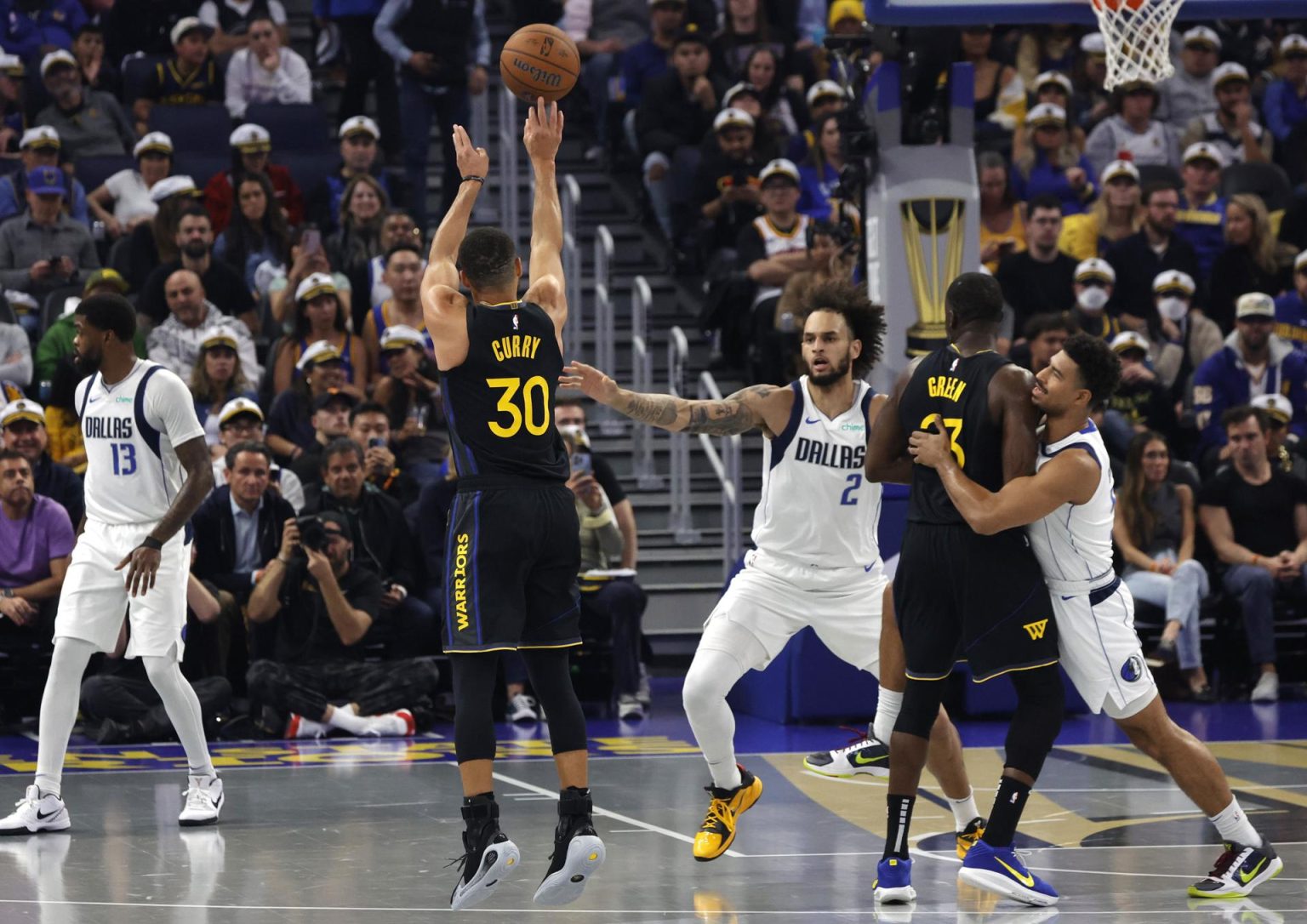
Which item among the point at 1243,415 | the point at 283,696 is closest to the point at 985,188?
the point at 1243,415

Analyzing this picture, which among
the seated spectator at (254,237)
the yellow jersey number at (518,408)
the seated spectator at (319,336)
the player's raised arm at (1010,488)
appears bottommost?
the player's raised arm at (1010,488)

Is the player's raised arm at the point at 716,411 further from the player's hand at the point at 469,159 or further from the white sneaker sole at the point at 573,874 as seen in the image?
the white sneaker sole at the point at 573,874

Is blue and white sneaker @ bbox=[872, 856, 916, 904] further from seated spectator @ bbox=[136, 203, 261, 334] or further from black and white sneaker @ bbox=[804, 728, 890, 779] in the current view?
seated spectator @ bbox=[136, 203, 261, 334]

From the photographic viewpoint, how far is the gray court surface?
284 inches

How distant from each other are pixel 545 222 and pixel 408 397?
680 cm

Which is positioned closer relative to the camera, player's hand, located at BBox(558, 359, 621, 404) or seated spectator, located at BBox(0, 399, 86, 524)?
player's hand, located at BBox(558, 359, 621, 404)

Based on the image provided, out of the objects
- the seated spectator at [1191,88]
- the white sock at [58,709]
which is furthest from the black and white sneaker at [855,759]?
the seated spectator at [1191,88]

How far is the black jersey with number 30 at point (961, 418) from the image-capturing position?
735 centimetres

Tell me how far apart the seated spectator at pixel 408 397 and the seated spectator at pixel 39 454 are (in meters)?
2.22

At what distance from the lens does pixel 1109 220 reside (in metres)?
16.8

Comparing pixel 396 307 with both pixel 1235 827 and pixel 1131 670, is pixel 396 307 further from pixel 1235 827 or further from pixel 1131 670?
pixel 1235 827

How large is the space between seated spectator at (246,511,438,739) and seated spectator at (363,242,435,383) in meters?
2.35

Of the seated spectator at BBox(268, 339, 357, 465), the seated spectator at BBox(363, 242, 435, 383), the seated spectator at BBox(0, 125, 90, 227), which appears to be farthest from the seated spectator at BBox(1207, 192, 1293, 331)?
the seated spectator at BBox(0, 125, 90, 227)

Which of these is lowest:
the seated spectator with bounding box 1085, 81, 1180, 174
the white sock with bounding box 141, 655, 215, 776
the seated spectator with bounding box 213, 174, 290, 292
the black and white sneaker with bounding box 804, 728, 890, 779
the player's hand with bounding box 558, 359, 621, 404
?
the black and white sneaker with bounding box 804, 728, 890, 779
